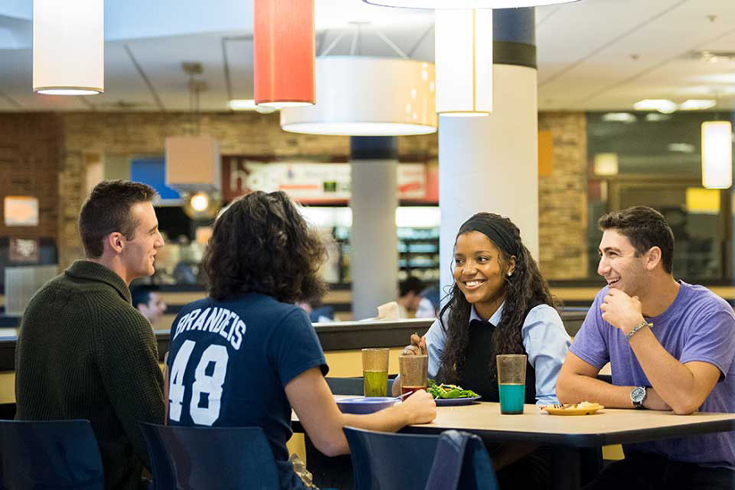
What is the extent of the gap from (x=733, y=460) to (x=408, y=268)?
446 inches

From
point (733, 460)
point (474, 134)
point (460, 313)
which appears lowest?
point (733, 460)

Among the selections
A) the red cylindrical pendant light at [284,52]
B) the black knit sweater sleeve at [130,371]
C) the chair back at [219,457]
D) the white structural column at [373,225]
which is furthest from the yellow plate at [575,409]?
the white structural column at [373,225]

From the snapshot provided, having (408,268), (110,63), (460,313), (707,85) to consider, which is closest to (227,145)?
(408,268)

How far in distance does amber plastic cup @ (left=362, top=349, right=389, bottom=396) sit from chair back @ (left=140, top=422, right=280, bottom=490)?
0.71 meters

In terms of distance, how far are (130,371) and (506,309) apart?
1235 millimetres

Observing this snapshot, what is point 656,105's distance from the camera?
1295 cm

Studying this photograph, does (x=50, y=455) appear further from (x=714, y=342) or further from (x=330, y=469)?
(x=714, y=342)

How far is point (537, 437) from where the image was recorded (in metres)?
2.43

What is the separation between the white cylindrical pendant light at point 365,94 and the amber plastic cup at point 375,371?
94.4 inches

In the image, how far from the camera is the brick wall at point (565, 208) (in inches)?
546

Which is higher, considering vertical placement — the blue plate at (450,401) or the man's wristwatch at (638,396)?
the man's wristwatch at (638,396)

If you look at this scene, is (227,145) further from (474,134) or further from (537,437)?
(537,437)

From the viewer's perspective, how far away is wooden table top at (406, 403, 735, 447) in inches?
95.1

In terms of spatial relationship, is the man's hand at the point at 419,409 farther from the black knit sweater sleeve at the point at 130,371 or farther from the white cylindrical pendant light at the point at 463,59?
the white cylindrical pendant light at the point at 463,59
